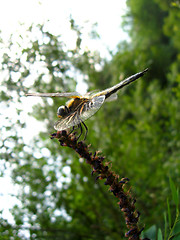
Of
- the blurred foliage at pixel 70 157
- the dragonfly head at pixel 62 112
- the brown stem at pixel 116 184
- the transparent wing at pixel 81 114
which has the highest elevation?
the blurred foliage at pixel 70 157

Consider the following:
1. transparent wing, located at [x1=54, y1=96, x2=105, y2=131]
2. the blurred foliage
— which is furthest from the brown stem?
the blurred foliage

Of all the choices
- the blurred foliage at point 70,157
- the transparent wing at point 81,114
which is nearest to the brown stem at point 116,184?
the transparent wing at point 81,114

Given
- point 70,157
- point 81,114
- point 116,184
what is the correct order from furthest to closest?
point 70,157 → point 81,114 → point 116,184

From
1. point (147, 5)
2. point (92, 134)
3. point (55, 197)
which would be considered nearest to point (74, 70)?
point (92, 134)

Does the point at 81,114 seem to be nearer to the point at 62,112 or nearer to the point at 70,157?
the point at 62,112

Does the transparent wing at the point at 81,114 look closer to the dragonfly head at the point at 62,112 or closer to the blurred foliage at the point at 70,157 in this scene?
the dragonfly head at the point at 62,112

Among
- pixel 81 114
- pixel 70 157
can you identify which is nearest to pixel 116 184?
pixel 81 114
